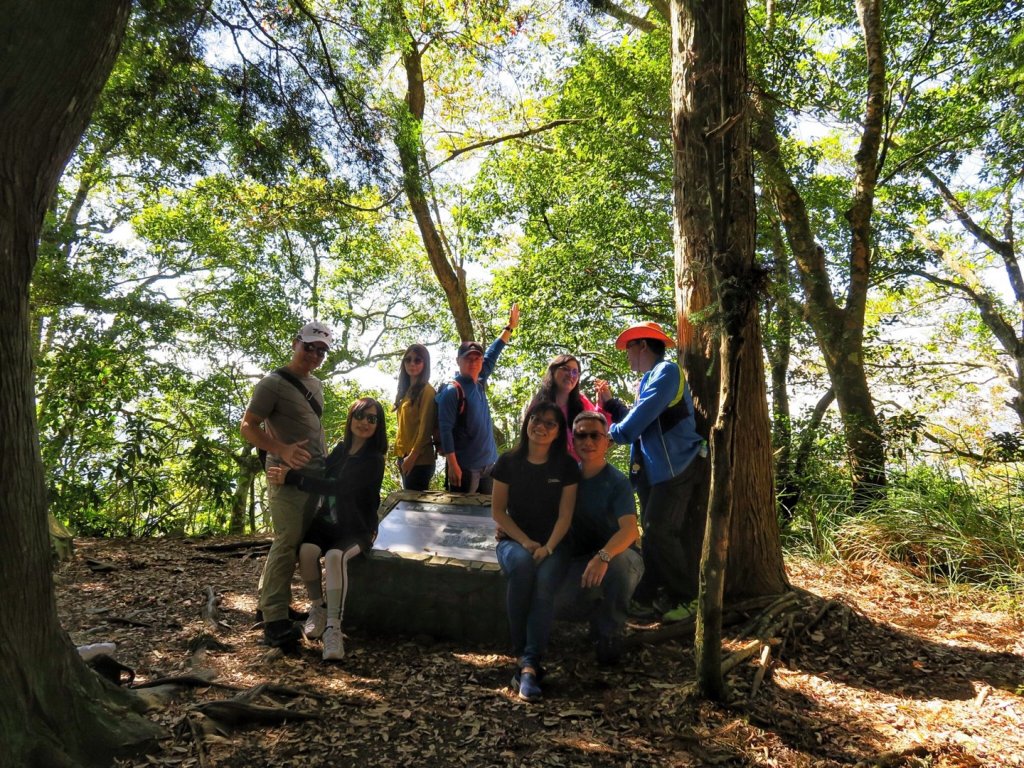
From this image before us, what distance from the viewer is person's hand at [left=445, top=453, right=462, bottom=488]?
16.3 feet

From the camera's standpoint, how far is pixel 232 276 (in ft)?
36.1

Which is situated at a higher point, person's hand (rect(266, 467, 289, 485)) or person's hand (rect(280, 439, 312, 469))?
person's hand (rect(280, 439, 312, 469))

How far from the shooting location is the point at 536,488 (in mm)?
3631

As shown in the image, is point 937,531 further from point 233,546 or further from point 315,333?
point 233,546

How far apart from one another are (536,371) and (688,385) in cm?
638

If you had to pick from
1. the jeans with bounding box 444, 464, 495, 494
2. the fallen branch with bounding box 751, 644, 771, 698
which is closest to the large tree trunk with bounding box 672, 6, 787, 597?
the fallen branch with bounding box 751, 644, 771, 698

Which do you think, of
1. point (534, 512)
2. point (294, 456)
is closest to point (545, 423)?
point (534, 512)

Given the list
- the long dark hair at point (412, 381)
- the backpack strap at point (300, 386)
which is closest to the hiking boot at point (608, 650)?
the backpack strap at point (300, 386)

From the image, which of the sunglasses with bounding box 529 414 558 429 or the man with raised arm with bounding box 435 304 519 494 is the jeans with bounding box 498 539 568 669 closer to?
the sunglasses with bounding box 529 414 558 429

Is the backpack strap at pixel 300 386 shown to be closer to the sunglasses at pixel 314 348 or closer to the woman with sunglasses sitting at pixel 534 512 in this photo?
the sunglasses at pixel 314 348

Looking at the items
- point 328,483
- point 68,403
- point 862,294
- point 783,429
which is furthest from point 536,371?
point 328,483

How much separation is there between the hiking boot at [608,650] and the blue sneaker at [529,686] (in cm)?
46

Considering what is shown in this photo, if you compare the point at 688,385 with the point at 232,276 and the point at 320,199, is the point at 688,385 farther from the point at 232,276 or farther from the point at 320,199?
the point at 232,276

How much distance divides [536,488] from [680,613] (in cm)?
123
